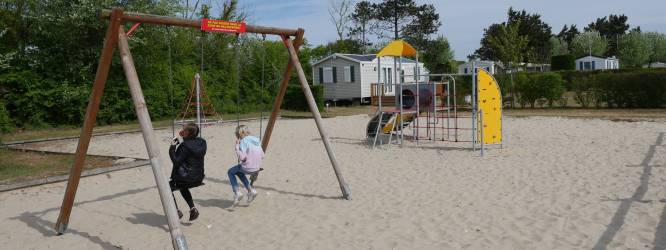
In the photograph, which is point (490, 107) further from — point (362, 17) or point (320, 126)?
point (362, 17)

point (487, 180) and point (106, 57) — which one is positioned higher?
point (106, 57)

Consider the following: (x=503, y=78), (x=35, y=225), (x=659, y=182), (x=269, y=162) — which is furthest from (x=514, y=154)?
(x=503, y=78)

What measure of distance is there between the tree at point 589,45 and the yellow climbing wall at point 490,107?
56510 mm

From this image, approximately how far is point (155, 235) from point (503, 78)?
19927mm

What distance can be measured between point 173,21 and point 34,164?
671 cm

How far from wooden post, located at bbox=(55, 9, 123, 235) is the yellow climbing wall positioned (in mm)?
7447

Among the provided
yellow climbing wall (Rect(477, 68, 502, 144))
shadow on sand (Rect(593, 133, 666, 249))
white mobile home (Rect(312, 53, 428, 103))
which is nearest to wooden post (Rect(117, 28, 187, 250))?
shadow on sand (Rect(593, 133, 666, 249))

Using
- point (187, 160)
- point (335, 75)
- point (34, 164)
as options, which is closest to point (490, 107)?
point (187, 160)

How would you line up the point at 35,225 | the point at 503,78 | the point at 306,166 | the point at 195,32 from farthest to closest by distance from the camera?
the point at 195,32
the point at 503,78
the point at 306,166
the point at 35,225

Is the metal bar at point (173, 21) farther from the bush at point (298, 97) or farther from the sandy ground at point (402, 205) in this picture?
the bush at point (298, 97)

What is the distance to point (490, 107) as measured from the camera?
10.5m

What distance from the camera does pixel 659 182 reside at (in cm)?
648

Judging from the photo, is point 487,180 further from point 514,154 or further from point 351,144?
point 351,144

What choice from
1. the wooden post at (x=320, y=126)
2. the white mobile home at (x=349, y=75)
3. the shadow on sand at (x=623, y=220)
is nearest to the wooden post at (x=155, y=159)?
the wooden post at (x=320, y=126)
